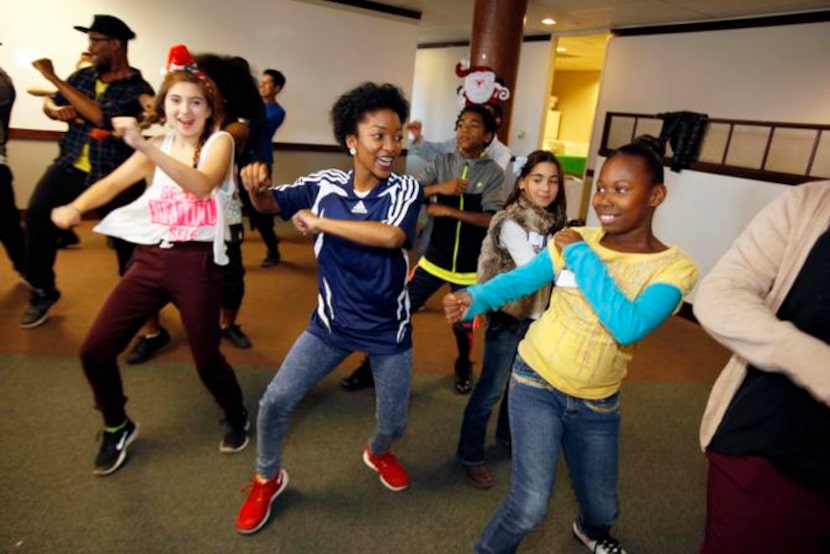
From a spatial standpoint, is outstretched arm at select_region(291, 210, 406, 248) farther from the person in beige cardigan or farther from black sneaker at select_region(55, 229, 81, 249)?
black sneaker at select_region(55, 229, 81, 249)

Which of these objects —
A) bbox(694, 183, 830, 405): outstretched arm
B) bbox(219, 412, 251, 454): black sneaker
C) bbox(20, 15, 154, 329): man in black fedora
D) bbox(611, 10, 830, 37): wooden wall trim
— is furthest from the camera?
bbox(611, 10, 830, 37): wooden wall trim

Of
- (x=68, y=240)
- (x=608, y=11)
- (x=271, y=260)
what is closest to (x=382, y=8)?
(x=608, y=11)

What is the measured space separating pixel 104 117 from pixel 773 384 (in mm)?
3270

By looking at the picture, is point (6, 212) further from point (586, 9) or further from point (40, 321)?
point (586, 9)

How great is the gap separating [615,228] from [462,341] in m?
1.77

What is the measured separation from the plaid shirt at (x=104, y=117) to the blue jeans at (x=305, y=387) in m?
1.98

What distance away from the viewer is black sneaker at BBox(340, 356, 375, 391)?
3.07 meters

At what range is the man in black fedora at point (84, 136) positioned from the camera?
2.84m

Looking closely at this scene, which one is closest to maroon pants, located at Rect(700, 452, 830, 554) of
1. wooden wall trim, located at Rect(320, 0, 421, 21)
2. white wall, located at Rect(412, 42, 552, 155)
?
white wall, located at Rect(412, 42, 552, 155)

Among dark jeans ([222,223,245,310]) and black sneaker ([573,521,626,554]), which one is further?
dark jeans ([222,223,245,310])

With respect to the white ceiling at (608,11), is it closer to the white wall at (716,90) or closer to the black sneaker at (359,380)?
the white wall at (716,90)

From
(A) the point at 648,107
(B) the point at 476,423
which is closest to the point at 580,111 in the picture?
(A) the point at 648,107

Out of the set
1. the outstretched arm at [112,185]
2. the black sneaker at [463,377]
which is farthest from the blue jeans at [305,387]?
the black sneaker at [463,377]

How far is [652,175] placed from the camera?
146cm
